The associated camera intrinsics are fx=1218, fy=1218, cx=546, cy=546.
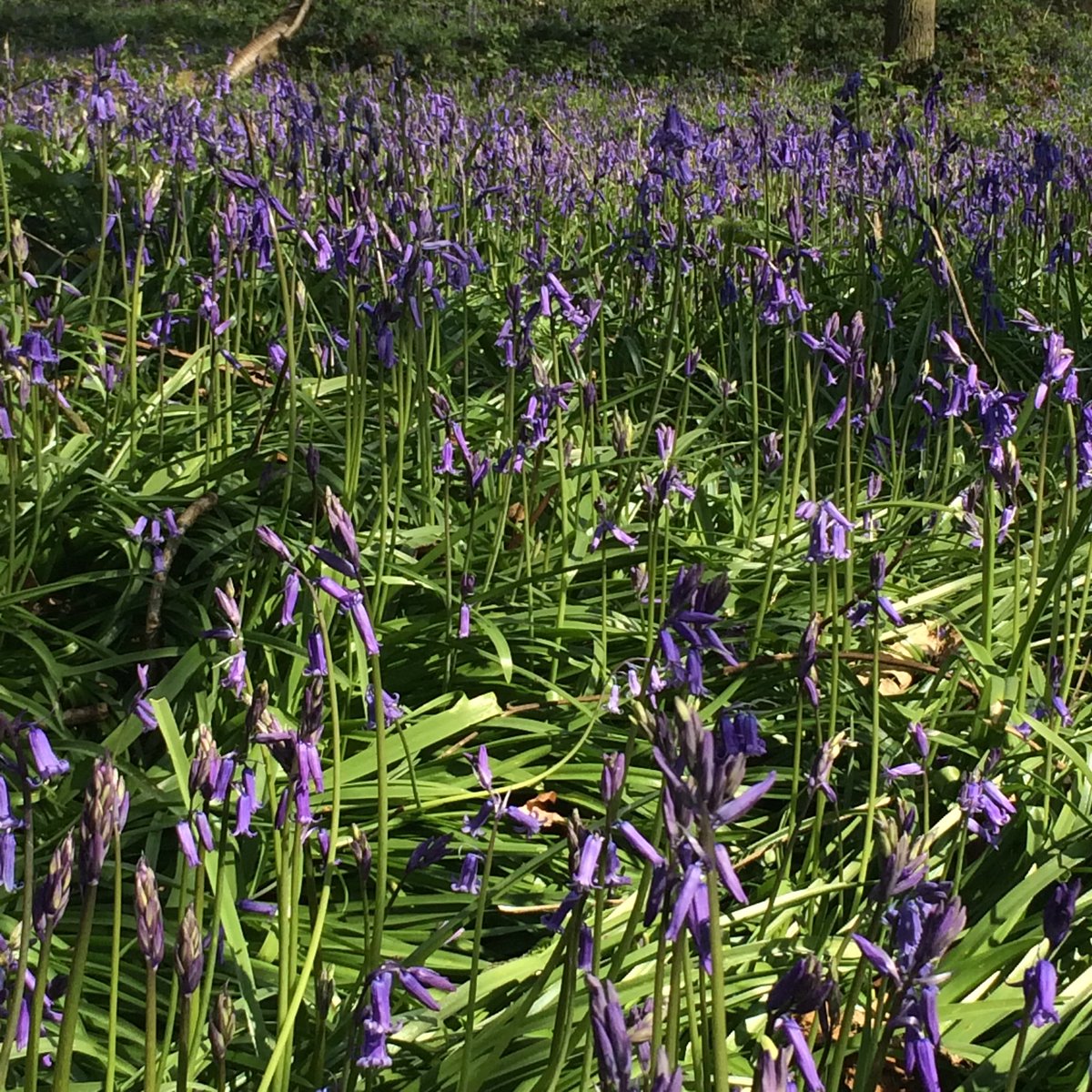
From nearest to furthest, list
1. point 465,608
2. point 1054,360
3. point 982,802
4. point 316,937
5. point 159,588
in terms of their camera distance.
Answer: point 316,937 < point 982,802 < point 1054,360 < point 465,608 < point 159,588

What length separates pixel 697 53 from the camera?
A: 1769cm

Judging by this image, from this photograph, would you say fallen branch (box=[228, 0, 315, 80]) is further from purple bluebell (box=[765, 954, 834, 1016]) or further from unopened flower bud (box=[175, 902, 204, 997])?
purple bluebell (box=[765, 954, 834, 1016])

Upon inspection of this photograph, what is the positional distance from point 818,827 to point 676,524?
1444mm

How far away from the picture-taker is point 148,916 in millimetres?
1010

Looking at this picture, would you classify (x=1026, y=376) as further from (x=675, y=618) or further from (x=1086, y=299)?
(x=675, y=618)

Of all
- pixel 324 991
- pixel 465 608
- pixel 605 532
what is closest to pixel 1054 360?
pixel 605 532

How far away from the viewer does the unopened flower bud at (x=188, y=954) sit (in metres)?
1.07

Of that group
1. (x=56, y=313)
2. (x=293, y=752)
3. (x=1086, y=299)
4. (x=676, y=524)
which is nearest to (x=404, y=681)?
(x=676, y=524)

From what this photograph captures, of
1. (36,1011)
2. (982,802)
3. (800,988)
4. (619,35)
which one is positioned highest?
(619,35)

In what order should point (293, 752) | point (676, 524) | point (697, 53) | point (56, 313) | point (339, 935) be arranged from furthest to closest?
point (697, 53) → point (56, 313) → point (676, 524) → point (339, 935) → point (293, 752)

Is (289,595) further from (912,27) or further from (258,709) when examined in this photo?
(912,27)

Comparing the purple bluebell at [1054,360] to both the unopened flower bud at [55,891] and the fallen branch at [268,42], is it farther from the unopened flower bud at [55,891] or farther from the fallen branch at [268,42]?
the fallen branch at [268,42]

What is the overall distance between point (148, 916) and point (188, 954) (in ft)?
0.29

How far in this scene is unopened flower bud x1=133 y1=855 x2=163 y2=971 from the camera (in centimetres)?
99
